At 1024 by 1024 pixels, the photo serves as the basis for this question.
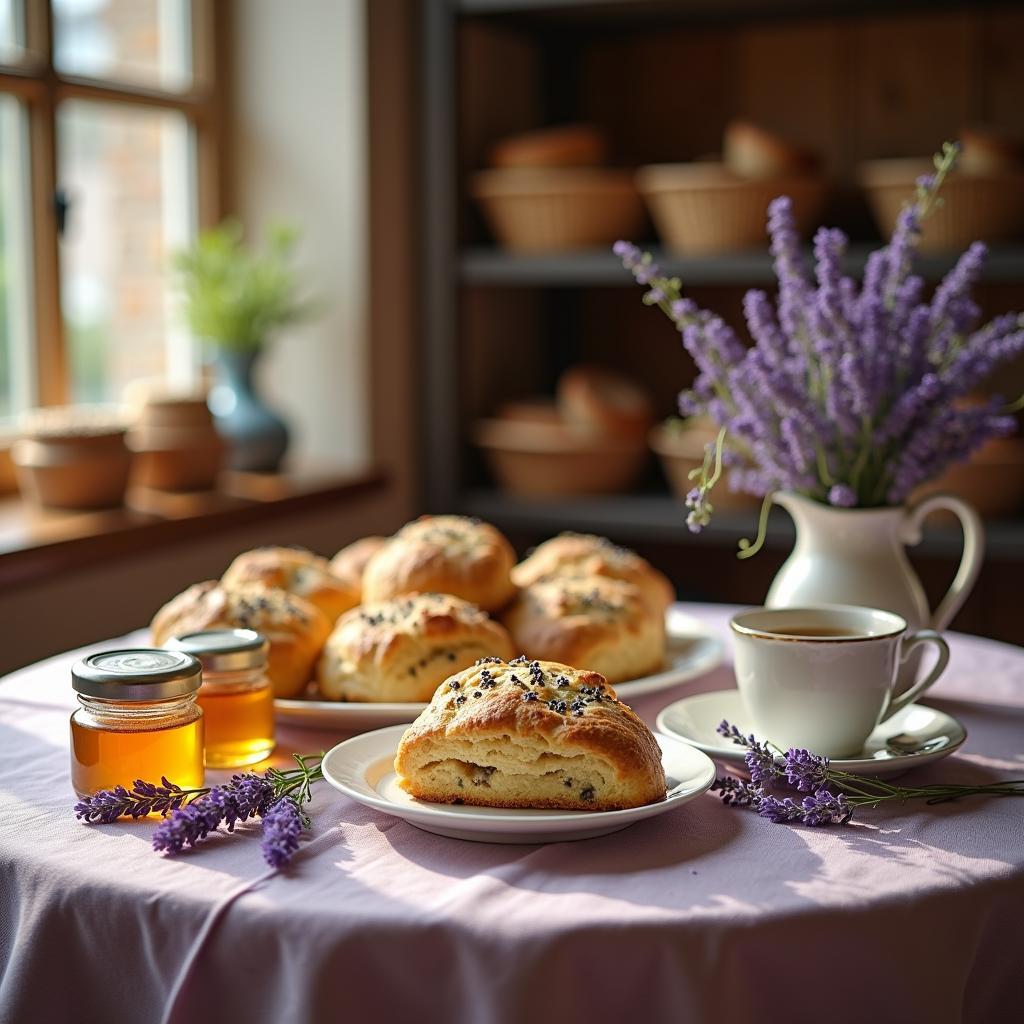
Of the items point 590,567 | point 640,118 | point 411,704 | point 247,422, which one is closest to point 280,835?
point 411,704

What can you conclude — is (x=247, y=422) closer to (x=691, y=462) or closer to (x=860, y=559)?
(x=691, y=462)

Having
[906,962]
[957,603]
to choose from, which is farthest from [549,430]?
[906,962]

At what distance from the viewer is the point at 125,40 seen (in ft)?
9.20

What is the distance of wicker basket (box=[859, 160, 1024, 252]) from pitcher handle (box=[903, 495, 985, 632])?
3.89 feet

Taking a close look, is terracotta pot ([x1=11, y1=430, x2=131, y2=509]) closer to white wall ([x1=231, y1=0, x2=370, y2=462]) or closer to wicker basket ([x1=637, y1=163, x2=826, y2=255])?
white wall ([x1=231, y1=0, x2=370, y2=462])

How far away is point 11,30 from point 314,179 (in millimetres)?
686

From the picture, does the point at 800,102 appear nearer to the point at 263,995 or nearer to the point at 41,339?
the point at 41,339

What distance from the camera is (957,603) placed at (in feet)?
4.85

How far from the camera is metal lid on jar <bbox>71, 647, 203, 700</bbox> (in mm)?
1047

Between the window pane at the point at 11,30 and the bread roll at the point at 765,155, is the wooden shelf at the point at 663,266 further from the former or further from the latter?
the window pane at the point at 11,30

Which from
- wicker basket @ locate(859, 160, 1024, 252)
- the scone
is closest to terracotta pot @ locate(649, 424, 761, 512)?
wicker basket @ locate(859, 160, 1024, 252)

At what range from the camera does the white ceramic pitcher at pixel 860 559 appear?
1.44 metres

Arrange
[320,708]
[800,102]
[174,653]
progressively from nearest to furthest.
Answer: [174,653]
[320,708]
[800,102]

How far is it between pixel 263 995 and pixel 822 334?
2.77 ft
